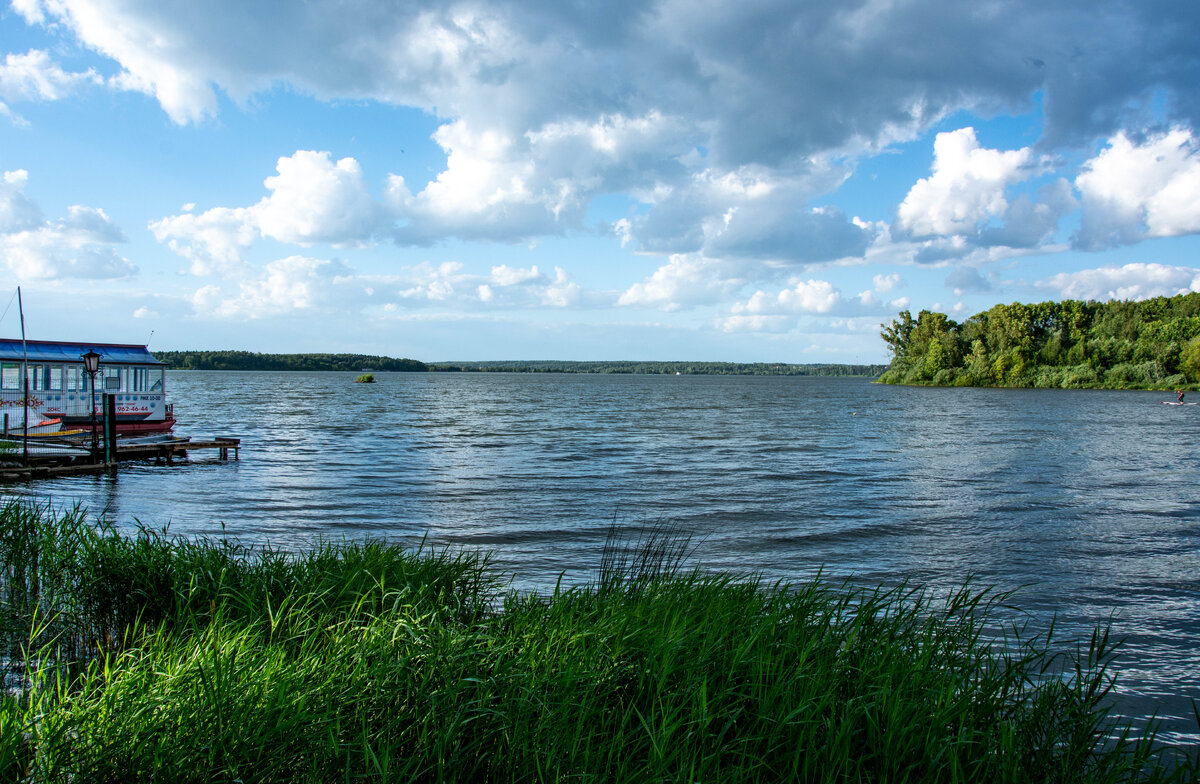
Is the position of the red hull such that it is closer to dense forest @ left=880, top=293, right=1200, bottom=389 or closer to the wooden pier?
the wooden pier

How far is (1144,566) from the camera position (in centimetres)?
1325

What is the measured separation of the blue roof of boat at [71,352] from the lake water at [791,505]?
21.4ft

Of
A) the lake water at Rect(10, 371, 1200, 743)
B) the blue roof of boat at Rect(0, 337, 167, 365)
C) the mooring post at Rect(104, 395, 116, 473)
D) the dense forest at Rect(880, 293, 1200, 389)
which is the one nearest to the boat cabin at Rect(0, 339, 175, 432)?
the blue roof of boat at Rect(0, 337, 167, 365)

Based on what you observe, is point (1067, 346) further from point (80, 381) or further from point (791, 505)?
point (80, 381)

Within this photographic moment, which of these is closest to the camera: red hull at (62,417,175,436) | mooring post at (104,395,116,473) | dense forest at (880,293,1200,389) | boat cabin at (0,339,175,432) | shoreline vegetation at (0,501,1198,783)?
shoreline vegetation at (0,501,1198,783)

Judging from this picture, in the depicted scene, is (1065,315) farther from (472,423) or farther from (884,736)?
(884,736)

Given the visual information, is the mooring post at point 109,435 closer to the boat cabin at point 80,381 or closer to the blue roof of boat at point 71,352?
the boat cabin at point 80,381

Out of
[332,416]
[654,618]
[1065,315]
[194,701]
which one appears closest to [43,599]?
[194,701]

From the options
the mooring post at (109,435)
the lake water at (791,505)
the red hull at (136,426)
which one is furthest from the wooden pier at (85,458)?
the red hull at (136,426)

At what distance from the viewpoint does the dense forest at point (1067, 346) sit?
116m

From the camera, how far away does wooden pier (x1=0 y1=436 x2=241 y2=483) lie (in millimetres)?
22297

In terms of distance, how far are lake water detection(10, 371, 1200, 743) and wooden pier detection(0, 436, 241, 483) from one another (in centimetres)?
93

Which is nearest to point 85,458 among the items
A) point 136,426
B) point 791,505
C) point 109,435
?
point 109,435

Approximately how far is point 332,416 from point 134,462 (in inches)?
1185
